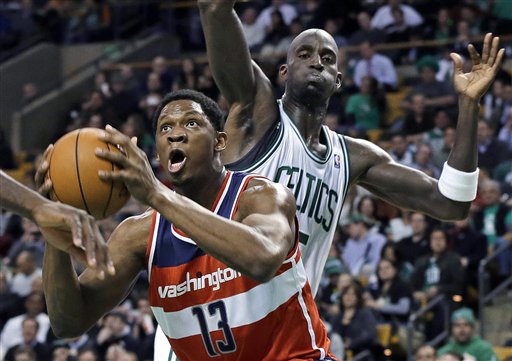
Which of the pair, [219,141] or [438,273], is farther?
[438,273]

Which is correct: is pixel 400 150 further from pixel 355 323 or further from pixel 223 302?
pixel 223 302

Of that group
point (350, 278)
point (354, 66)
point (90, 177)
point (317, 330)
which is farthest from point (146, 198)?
point (354, 66)

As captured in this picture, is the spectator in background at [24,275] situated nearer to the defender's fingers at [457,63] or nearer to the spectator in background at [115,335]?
the spectator in background at [115,335]

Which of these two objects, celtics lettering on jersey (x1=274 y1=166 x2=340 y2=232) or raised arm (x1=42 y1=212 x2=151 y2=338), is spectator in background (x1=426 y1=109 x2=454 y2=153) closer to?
celtics lettering on jersey (x1=274 y1=166 x2=340 y2=232)

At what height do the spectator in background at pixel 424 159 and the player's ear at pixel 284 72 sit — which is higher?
the spectator in background at pixel 424 159

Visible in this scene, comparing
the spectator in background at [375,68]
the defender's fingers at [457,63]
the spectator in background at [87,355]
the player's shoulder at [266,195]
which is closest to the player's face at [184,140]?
the player's shoulder at [266,195]

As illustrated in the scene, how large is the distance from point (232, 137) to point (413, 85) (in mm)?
10141

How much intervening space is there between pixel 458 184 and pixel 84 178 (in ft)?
8.29

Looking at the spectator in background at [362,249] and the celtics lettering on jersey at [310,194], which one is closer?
the celtics lettering on jersey at [310,194]

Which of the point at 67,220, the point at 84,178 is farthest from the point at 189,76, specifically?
the point at 67,220

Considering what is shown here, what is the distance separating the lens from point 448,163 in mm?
6062

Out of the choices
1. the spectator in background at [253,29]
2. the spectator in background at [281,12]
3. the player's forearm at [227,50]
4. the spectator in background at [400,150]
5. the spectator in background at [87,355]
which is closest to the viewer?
the player's forearm at [227,50]

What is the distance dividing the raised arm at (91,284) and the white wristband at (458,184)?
6.20 feet

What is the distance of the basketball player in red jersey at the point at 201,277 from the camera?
460 centimetres
